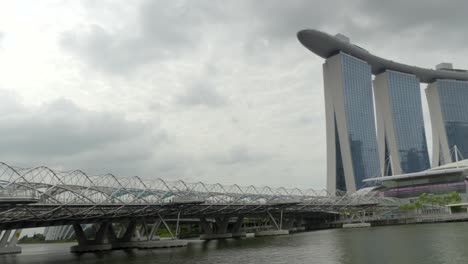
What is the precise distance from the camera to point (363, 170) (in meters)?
174

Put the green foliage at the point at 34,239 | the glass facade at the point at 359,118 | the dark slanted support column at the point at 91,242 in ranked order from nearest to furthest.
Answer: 1. the dark slanted support column at the point at 91,242
2. the glass facade at the point at 359,118
3. the green foliage at the point at 34,239

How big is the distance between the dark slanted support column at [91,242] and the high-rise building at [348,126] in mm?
106791

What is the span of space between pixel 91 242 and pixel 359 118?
122 metres

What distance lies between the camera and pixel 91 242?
264 ft

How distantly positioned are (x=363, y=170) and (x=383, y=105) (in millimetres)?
38360

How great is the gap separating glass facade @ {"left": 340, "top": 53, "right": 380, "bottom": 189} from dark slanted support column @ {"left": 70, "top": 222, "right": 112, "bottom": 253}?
110007 millimetres

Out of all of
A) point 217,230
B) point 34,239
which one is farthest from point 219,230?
point 34,239

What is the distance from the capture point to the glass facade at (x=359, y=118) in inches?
6757

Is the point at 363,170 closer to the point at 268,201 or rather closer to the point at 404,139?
the point at 404,139

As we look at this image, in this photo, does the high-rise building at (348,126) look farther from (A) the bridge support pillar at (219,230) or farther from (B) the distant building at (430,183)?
(A) the bridge support pillar at (219,230)

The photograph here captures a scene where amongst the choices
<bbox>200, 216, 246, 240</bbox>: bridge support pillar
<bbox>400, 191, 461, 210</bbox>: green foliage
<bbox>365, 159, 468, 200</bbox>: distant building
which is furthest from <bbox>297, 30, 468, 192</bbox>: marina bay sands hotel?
<bbox>200, 216, 246, 240</bbox>: bridge support pillar

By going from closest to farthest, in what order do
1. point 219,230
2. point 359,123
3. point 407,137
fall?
point 219,230 < point 359,123 < point 407,137

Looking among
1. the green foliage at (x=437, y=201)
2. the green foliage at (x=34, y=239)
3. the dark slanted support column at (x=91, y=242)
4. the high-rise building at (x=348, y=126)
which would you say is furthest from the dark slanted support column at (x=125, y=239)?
the green foliage at (x=34, y=239)

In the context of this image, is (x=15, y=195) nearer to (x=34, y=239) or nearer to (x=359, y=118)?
(x=359, y=118)
